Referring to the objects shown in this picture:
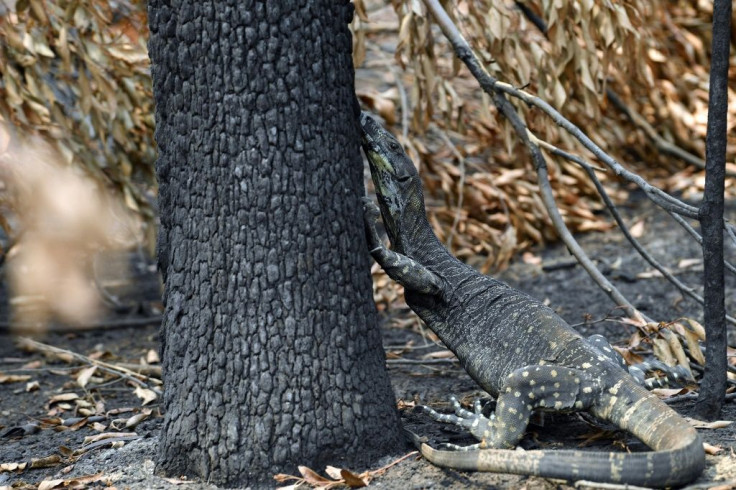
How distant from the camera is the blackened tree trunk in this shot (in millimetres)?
3701

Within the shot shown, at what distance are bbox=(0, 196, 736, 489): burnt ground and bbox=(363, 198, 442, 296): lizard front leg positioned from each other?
70 cm

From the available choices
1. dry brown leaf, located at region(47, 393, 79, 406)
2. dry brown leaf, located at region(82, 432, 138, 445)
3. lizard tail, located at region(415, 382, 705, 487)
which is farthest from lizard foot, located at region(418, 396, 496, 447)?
dry brown leaf, located at region(47, 393, 79, 406)

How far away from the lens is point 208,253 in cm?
379

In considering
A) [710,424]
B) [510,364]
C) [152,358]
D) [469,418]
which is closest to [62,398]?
[152,358]

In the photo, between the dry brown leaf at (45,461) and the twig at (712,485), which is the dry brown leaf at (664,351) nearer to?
the twig at (712,485)

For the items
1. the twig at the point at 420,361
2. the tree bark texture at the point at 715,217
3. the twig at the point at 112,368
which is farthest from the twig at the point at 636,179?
the twig at the point at 112,368

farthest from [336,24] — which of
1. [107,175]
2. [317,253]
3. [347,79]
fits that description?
[107,175]

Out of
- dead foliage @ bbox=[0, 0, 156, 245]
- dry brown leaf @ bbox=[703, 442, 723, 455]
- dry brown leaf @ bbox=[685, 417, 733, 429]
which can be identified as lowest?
dry brown leaf @ bbox=[703, 442, 723, 455]

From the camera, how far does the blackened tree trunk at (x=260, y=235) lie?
12.1 ft

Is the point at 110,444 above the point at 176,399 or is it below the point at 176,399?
below

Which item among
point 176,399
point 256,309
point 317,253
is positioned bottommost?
point 176,399

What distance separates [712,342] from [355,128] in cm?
205

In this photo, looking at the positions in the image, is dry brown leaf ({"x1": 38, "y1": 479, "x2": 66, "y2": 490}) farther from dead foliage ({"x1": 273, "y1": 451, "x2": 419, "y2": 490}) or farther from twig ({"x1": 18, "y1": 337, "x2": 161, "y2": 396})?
twig ({"x1": 18, "y1": 337, "x2": 161, "y2": 396})

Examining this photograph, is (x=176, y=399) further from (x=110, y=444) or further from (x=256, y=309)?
(x=110, y=444)
